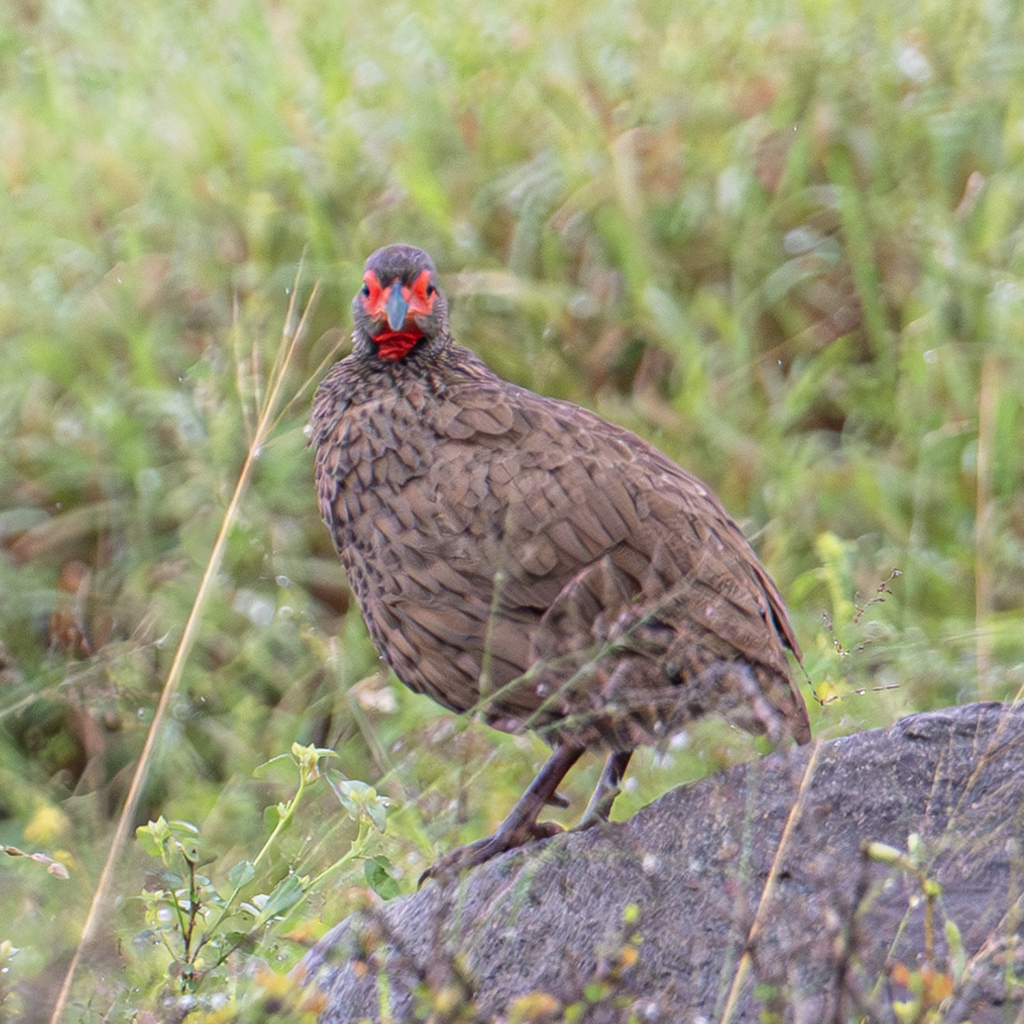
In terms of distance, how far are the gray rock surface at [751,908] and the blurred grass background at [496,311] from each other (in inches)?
35.7

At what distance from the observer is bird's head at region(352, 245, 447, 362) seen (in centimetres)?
311

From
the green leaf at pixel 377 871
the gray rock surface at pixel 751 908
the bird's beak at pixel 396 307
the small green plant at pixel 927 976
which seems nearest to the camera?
the small green plant at pixel 927 976

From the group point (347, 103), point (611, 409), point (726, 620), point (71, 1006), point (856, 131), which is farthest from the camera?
point (347, 103)

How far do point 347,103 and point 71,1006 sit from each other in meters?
3.62

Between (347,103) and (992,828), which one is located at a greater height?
(347,103)

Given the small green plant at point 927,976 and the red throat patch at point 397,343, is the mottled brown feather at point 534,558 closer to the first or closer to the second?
the red throat patch at point 397,343

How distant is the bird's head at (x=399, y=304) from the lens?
3.11m

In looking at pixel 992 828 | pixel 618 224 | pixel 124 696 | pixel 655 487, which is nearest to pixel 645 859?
pixel 992 828

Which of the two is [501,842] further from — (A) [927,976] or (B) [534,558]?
(A) [927,976]

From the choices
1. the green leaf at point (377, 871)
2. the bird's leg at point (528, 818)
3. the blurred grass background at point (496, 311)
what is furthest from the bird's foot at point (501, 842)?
the blurred grass background at point (496, 311)

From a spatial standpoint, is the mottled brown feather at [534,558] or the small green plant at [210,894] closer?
the small green plant at [210,894]

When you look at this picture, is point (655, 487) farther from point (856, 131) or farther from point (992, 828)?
point (856, 131)

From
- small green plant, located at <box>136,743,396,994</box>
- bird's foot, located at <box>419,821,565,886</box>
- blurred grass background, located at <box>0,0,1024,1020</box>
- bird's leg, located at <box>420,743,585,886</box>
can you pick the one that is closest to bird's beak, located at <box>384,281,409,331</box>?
blurred grass background, located at <box>0,0,1024,1020</box>

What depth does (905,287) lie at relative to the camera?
14.5 feet
